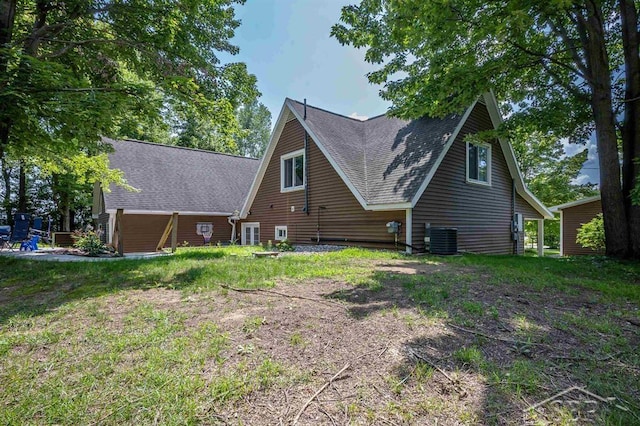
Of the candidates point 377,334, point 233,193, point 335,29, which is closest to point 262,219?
point 233,193

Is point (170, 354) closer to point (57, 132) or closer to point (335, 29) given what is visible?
point (57, 132)

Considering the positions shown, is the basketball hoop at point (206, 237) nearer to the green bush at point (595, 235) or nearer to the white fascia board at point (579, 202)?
the green bush at point (595, 235)

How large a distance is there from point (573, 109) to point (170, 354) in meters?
12.5

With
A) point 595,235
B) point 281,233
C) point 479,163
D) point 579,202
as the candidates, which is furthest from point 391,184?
point 579,202

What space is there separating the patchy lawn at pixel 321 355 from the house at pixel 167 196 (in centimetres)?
1137

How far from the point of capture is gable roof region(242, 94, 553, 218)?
33.4 feet

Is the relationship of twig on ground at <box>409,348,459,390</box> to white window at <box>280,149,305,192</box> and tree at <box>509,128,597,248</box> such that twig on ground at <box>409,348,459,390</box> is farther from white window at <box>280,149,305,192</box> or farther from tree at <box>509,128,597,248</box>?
tree at <box>509,128,597,248</box>

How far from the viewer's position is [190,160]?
20109 mm

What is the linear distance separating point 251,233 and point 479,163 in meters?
10.7

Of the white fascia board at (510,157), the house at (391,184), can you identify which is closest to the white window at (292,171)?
the house at (391,184)

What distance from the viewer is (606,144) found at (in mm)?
8398

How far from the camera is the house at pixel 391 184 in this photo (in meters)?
10.4

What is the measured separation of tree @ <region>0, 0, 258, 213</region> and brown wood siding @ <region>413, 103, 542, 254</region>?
6.46m

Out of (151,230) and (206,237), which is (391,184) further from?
(151,230)
